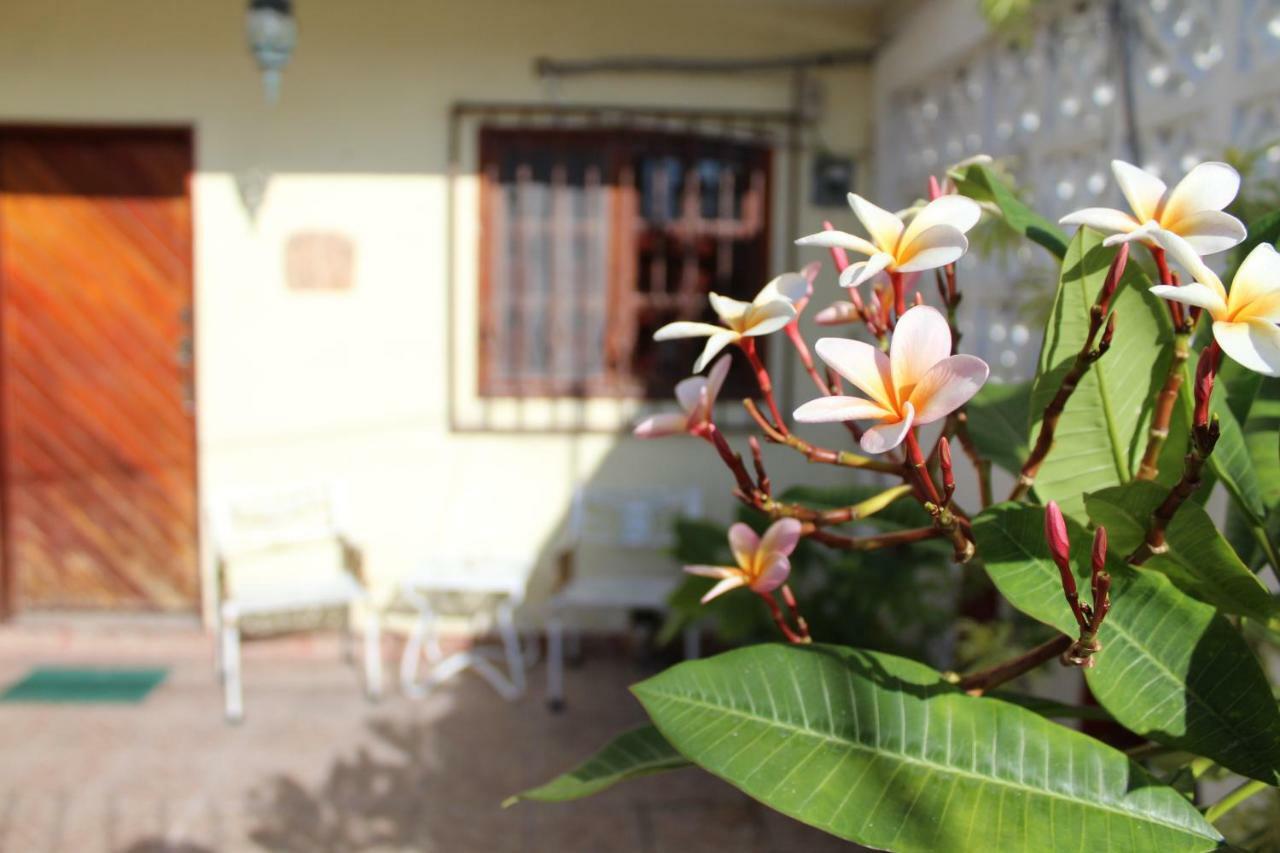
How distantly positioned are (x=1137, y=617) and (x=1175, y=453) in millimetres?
241

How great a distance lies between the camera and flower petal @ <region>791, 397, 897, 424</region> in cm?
114

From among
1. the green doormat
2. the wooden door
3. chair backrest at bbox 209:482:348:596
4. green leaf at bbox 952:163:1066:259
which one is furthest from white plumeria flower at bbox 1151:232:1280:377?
the wooden door

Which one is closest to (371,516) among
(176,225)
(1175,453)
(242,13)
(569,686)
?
(569,686)

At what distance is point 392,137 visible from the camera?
16.6 ft

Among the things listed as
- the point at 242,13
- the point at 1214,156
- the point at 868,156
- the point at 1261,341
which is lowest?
the point at 1261,341

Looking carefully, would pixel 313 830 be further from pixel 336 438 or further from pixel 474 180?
pixel 474 180

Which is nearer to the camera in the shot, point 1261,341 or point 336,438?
point 1261,341

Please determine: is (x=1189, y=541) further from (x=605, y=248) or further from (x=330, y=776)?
(x=605, y=248)

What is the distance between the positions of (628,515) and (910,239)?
3.99 metres

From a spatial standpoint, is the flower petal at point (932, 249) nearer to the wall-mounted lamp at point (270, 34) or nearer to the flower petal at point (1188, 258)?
the flower petal at point (1188, 258)

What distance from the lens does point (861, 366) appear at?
3.87 feet

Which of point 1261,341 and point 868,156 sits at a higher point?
point 868,156

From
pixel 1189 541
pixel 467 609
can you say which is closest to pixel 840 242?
pixel 1189 541

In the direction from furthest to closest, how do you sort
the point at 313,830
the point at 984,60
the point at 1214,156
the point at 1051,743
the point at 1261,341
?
1. the point at 984,60
2. the point at 313,830
3. the point at 1214,156
4. the point at 1051,743
5. the point at 1261,341
